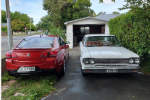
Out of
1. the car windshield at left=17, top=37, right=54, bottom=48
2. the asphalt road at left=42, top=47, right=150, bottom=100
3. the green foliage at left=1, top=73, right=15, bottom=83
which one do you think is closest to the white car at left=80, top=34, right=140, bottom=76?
the asphalt road at left=42, top=47, right=150, bottom=100

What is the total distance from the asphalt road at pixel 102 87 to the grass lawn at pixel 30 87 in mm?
235

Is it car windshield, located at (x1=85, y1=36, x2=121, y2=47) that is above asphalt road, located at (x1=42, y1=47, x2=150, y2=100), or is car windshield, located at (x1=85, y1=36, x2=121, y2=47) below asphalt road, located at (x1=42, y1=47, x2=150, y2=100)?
above

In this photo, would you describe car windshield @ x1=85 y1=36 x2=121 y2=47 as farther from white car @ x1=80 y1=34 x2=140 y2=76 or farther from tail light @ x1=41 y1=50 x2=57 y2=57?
tail light @ x1=41 y1=50 x2=57 y2=57

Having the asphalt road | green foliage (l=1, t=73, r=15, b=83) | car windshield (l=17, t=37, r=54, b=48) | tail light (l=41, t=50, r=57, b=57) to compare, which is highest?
car windshield (l=17, t=37, r=54, b=48)

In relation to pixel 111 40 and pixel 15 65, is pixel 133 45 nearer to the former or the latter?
pixel 111 40

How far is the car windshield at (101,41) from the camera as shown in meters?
5.70

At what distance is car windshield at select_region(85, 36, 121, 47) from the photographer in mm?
5704

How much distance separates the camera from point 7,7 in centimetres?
618

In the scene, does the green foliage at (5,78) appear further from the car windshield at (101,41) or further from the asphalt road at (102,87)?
the car windshield at (101,41)

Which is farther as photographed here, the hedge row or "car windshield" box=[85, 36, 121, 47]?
"car windshield" box=[85, 36, 121, 47]

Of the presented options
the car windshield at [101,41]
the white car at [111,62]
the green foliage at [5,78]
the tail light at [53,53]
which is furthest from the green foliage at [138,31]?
the green foliage at [5,78]

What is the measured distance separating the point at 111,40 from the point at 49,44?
2792 mm

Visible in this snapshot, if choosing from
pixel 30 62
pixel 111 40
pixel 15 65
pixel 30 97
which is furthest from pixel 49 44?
pixel 111 40

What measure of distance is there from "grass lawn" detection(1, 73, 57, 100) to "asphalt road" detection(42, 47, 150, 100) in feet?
0.77
